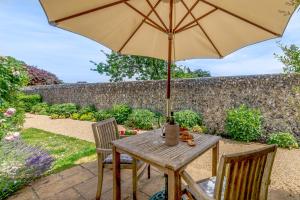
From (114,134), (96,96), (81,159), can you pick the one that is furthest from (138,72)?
(114,134)

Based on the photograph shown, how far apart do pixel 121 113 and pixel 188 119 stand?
3.29m

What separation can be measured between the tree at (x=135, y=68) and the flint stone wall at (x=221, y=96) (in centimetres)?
340

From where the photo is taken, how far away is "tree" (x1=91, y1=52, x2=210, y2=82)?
1273 centimetres

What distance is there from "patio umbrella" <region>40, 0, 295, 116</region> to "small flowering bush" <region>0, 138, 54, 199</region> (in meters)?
2.32

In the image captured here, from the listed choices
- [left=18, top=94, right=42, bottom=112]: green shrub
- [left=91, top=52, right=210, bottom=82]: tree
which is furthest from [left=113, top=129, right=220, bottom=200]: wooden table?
[left=18, top=94, right=42, bottom=112]: green shrub

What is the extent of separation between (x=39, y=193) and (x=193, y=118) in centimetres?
508

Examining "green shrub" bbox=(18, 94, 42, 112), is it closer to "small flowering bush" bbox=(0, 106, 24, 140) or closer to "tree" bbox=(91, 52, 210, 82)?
"tree" bbox=(91, 52, 210, 82)

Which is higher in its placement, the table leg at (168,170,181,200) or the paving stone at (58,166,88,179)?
the table leg at (168,170,181,200)

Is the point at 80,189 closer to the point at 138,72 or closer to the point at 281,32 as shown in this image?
the point at 281,32

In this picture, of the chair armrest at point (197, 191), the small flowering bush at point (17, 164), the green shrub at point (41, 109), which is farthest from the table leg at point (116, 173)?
the green shrub at point (41, 109)

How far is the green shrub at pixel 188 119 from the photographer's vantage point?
6.70 meters

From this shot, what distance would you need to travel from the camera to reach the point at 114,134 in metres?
2.96

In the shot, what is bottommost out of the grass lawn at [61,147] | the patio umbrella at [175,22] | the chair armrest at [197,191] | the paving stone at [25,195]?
the grass lawn at [61,147]

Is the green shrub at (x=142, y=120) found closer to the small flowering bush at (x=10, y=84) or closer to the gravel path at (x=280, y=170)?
the gravel path at (x=280, y=170)
